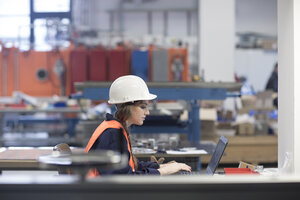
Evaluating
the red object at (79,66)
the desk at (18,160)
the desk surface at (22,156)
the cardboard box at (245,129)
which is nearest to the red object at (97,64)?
the red object at (79,66)

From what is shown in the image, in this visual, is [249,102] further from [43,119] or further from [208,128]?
[43,119]

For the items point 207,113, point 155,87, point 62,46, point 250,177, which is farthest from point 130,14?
point 250,177

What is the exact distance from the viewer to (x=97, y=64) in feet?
32.6

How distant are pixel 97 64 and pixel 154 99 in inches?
191

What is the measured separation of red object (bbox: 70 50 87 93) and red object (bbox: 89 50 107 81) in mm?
143

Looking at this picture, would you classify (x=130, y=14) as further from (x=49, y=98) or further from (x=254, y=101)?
(x=254, y=101)

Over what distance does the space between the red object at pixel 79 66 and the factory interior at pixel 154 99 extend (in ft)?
0.07

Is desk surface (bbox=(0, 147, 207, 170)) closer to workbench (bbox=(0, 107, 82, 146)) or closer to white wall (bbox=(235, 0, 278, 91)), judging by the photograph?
workbench (bbox=(0, 107, 82, 146))

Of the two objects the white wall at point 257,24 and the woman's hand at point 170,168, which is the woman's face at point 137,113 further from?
the white wall at point 257,24

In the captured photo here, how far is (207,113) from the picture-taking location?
7.28m

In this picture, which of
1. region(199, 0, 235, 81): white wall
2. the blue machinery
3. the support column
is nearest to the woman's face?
the support column

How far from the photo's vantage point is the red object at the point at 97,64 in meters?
9.94

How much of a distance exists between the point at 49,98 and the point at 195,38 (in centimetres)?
449

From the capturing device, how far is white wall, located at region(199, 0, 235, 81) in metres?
9.62
